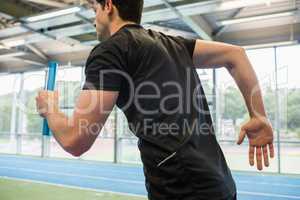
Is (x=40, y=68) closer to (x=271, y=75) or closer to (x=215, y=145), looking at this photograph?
(x=271, y=75)

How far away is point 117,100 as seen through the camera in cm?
100

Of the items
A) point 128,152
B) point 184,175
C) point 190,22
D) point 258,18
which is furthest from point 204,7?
point 128,152

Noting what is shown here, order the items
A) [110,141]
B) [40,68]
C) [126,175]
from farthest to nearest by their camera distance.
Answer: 1. [40,68]
2. [110,141]
3. [126,175]

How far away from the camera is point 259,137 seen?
1140mm

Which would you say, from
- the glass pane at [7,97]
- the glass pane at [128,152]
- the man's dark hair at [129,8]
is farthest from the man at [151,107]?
the glass pane at [7,97]

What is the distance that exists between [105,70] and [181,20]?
6.48 m

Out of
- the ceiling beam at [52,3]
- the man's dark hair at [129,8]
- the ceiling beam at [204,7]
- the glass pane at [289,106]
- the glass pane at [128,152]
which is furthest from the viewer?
the glass pane at [128,152]

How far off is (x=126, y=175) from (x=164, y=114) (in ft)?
22.7

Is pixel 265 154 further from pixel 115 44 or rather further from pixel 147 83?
pixel 115 44

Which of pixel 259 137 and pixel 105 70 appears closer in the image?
pixel 105 70

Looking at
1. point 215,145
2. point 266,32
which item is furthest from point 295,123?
point 215,145

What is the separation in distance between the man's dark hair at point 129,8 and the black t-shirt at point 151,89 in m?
0.04

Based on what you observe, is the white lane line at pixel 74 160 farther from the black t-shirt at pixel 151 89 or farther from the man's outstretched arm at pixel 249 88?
the black t-shirt at pixel 151 89

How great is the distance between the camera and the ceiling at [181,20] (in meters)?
5.71
